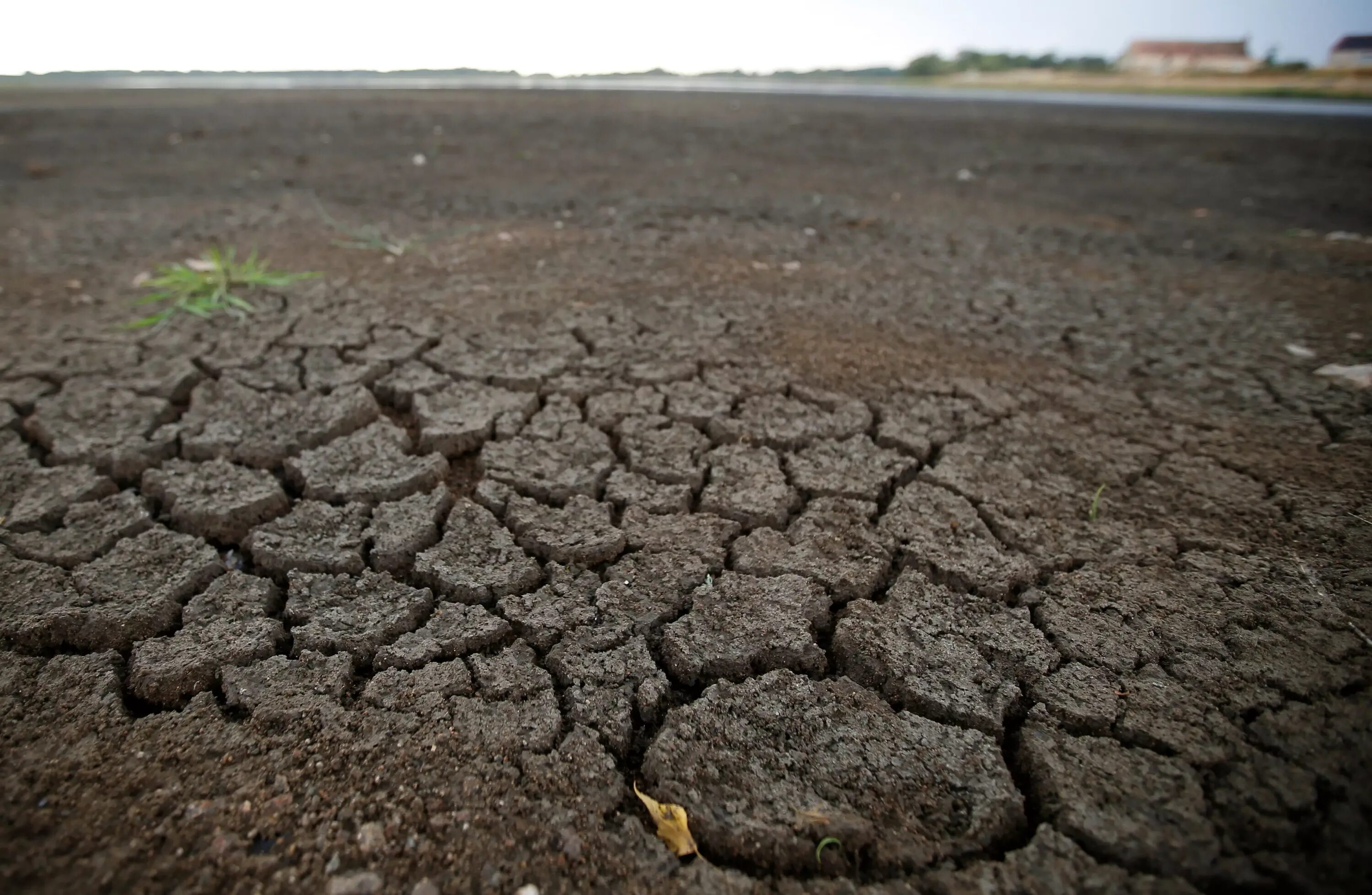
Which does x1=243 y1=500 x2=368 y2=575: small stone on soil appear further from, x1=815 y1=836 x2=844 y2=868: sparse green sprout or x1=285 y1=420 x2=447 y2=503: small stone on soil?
x1=815 y1=836 x2=844 y2=868: sparse green sprout

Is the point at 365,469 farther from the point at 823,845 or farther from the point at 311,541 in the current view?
the point at 823,845

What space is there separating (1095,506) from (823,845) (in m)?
1.24

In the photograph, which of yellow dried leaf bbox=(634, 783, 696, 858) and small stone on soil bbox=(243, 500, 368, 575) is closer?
yellow dried leaf bbox=(634, 783, 696, 858)

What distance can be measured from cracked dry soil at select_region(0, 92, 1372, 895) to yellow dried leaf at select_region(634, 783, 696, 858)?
17 millimetres

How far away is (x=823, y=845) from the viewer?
43.8 inches

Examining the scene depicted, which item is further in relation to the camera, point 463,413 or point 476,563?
point 463,413

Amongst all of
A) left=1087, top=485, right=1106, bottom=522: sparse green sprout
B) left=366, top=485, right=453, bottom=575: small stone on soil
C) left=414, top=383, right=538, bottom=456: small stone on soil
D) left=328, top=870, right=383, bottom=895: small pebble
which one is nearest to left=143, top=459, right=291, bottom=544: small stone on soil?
left=366, top=485, right=453, bottom=575: small stone on soil

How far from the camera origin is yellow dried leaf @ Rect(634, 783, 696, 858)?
1.11 meters

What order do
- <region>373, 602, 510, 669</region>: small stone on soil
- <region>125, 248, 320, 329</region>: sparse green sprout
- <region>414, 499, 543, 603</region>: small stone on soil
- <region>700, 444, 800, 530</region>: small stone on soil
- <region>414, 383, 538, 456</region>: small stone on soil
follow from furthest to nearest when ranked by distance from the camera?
<region>125, 248, 320, 329</region>: sparse green sprout, <region>414, 383, 538, 456</region>: small stone on soil, <region>700, 444, 800, 530</region>: small stone on soil, <region>414, 499, 543, 603</region>: small stone on soil, <region>373, 602, 510, 669</region>: small stone on soil

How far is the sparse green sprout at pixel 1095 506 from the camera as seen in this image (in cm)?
187

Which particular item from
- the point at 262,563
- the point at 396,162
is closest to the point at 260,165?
the point at 396,162

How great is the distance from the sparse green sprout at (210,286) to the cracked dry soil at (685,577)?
0.10 m

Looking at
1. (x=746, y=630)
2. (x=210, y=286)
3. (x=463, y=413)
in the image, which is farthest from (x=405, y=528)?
(x=210, y=286)

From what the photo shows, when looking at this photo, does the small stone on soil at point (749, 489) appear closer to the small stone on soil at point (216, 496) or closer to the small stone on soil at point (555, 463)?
the small stone on soil at point (555, 463)
